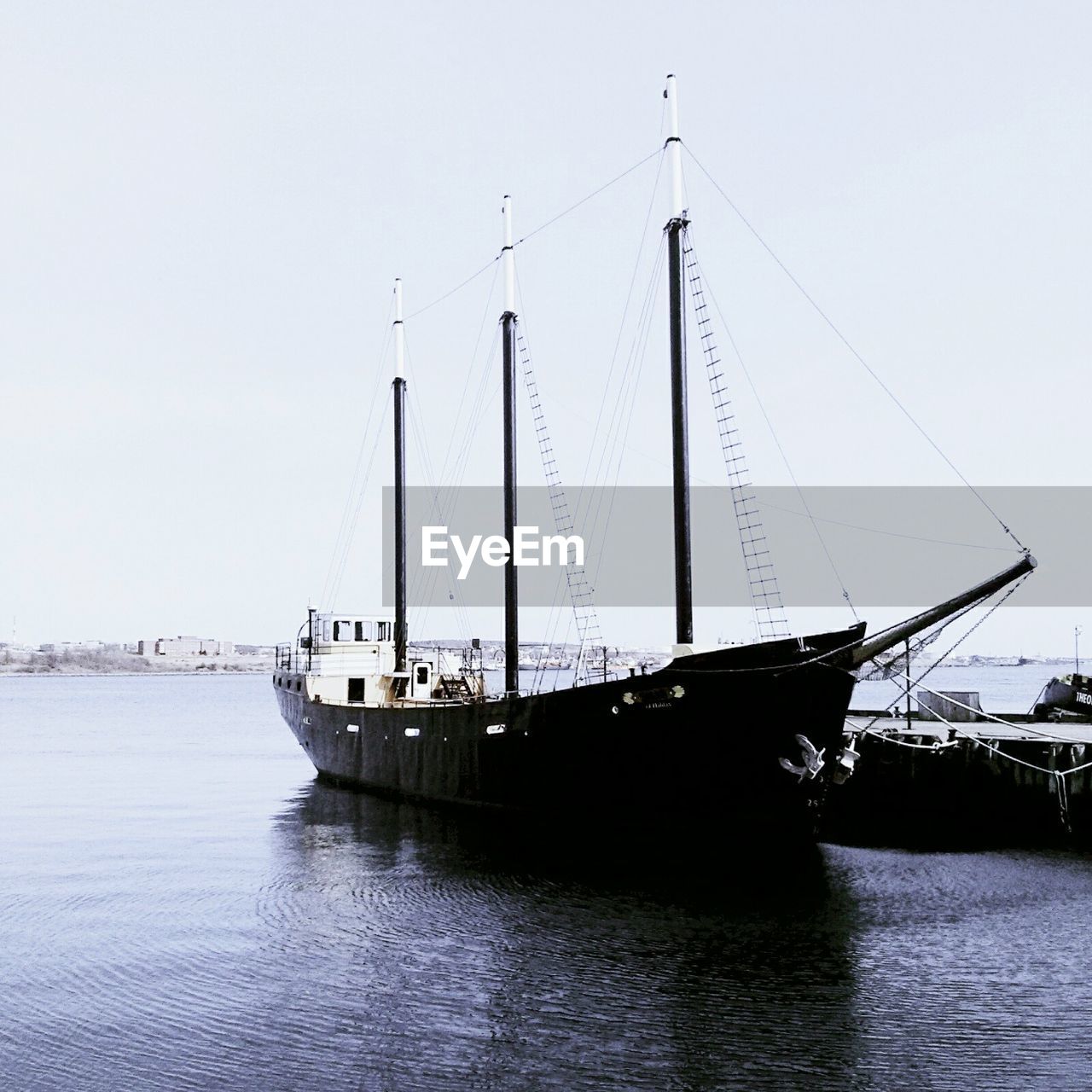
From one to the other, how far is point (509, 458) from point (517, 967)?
19.3 metres

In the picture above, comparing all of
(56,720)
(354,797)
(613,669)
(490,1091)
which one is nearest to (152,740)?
(56,720)

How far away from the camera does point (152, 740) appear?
220 feet

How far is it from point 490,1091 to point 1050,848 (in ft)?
60.2

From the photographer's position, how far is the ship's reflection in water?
1116 centimetres

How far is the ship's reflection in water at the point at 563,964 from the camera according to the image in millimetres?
11156

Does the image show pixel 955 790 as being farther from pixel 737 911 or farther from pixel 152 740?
pixel 152 740

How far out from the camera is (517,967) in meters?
14.6

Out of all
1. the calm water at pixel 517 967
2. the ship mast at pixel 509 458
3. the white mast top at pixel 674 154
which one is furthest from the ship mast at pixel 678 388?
the ship mast at pixel 509 458

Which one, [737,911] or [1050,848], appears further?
[1050,848]

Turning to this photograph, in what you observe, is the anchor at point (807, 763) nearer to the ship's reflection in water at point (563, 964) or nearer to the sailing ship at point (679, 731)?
the sailing ship at point (679, 731)

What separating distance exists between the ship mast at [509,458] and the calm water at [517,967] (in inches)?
242

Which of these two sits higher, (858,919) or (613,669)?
(613,669)

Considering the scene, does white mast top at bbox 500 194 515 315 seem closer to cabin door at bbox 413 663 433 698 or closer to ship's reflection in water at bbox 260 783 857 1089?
cabin door at bbox 413 663 433 698

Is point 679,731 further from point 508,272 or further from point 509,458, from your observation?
point 508,272
